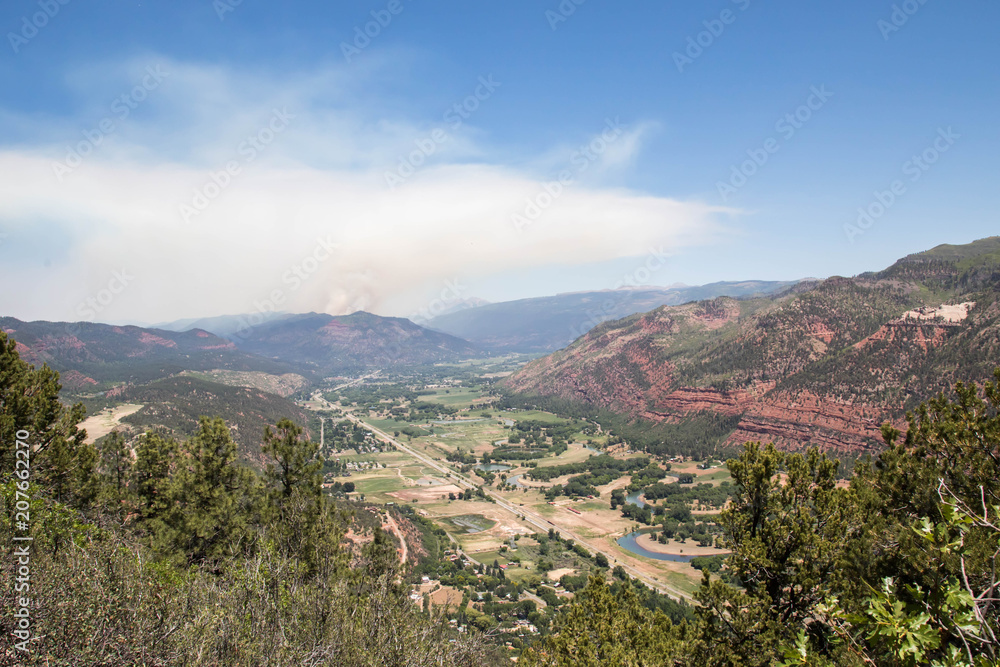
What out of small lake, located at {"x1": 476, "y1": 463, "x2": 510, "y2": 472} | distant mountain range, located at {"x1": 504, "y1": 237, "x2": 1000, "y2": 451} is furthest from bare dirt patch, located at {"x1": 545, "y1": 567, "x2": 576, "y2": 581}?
distant mountain range, located at {"x1": 504, "y1": 237, "x2": 1000, "y2": 451}

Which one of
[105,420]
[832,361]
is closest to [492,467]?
[105,420]

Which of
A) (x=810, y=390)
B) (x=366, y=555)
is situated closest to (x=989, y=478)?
(x=366, y=555)

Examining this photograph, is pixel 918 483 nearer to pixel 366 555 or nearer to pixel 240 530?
pixel 366 555

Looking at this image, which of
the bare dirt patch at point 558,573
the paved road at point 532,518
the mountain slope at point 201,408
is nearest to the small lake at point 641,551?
the paved road at point 532,518

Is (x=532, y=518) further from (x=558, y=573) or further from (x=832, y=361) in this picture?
(x=832, y=361)

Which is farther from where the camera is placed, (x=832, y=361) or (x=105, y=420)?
(x=832, y=361)

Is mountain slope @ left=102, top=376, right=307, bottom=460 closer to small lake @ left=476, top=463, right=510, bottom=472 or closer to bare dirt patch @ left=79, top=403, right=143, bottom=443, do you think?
bare dirt patch @ left=79, top=403, right=143, bottom=443
